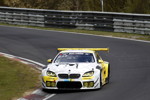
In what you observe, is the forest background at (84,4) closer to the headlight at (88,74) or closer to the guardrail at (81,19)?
the guardrail at (81,19)

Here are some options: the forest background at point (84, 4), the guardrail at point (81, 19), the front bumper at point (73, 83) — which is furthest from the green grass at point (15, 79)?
the forest background at point (84, 4)

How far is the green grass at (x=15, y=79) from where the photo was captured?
40.5ft

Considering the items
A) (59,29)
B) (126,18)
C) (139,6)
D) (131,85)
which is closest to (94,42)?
(126,18)

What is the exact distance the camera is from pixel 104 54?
19828 mm

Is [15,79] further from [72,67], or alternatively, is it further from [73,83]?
[73,83]

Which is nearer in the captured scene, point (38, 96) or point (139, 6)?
point (38, 96)

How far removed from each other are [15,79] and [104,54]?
6.45m

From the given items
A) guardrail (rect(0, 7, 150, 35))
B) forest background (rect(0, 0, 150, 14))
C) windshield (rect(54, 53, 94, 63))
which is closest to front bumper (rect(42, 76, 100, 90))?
windshield (rect(54, 53, 94, 63))

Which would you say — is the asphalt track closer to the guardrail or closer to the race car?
the race car

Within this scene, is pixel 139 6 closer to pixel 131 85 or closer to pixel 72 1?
pixel 72 1

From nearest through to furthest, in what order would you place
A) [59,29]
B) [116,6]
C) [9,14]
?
[59,29]
[9,14]
[116,6]

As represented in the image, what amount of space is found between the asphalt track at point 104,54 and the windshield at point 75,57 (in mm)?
1016

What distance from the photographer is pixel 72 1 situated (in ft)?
164

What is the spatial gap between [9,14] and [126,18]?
33.1 ft
